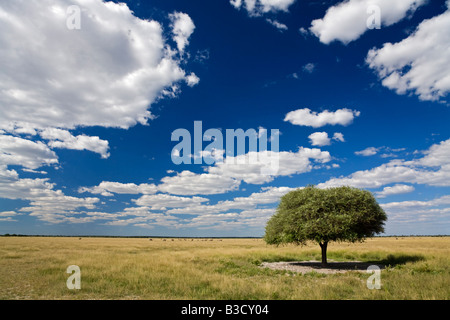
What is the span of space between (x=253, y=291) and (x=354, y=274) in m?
9.94

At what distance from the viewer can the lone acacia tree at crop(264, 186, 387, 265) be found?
22.8 metres

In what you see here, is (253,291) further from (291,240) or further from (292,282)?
(291,240)

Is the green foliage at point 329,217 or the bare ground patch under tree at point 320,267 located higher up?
the green foliage at point 329,217

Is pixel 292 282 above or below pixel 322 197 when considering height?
below

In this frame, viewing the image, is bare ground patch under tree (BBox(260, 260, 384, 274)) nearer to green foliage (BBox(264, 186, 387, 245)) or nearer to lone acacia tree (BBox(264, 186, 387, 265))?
lone acacia tree (BBox(264, 186, 387, 265))

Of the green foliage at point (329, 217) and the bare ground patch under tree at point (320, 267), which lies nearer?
the bare ground patch under tree at point (320, 267)

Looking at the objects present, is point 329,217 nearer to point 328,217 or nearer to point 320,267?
point 328,217

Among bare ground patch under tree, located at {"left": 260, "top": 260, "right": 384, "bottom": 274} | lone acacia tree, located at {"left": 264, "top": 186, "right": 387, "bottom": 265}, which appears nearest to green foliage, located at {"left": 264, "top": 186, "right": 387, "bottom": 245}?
lone acacia tree, located at {"left": 264, "top": 186, "right": 387, "bottom": 265}

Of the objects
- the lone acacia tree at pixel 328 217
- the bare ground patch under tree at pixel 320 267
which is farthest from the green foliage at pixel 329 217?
the bare ground patch under tree at pixel 320 267

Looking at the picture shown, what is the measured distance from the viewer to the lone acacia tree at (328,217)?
22.8m

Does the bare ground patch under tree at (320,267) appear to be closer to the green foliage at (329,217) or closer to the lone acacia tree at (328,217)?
the lone acacia tree at (328,217)
